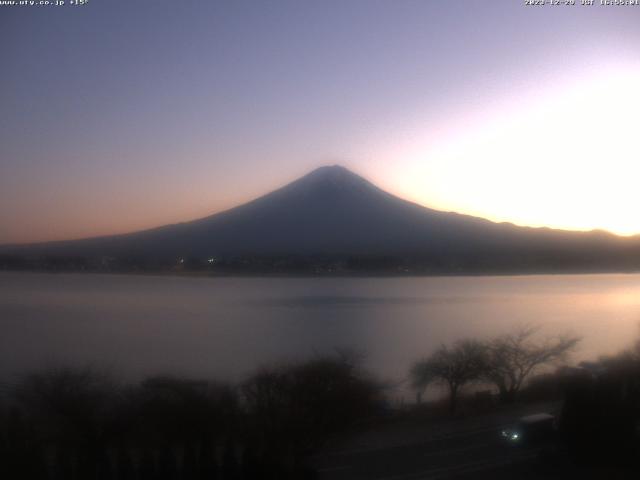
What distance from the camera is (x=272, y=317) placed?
570 cm

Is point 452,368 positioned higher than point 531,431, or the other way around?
point 452,368

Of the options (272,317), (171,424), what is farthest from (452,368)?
(171,424)

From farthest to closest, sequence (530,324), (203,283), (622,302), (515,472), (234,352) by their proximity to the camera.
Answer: (203,283)
(622,302)
(530,324)
(234,352)
(515,472)

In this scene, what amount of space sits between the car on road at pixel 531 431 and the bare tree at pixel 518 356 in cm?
55

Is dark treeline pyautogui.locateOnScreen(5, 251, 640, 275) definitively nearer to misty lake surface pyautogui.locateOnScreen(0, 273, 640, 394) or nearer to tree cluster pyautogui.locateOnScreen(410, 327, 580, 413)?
misty lake surface pyautogui.locateOnScreen(0, 273, 640, 394)

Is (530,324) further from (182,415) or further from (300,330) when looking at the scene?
(182,415)

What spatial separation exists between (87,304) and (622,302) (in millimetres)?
5499

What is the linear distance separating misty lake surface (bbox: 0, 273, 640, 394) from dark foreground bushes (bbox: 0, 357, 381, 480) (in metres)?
0.35

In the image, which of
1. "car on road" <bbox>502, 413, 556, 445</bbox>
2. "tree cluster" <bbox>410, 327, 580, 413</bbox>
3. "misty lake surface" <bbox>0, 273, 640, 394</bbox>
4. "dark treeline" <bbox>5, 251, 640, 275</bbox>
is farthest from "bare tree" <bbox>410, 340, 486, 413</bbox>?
"dark treeline" <bbox>5, 251, 640, 275</bbox>

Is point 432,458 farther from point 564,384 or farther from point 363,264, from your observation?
point 363,264

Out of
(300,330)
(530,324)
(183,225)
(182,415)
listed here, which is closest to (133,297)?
(183,225)

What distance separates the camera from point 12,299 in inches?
224

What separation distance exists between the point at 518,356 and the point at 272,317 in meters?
2.22

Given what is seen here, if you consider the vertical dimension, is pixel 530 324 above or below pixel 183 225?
below
